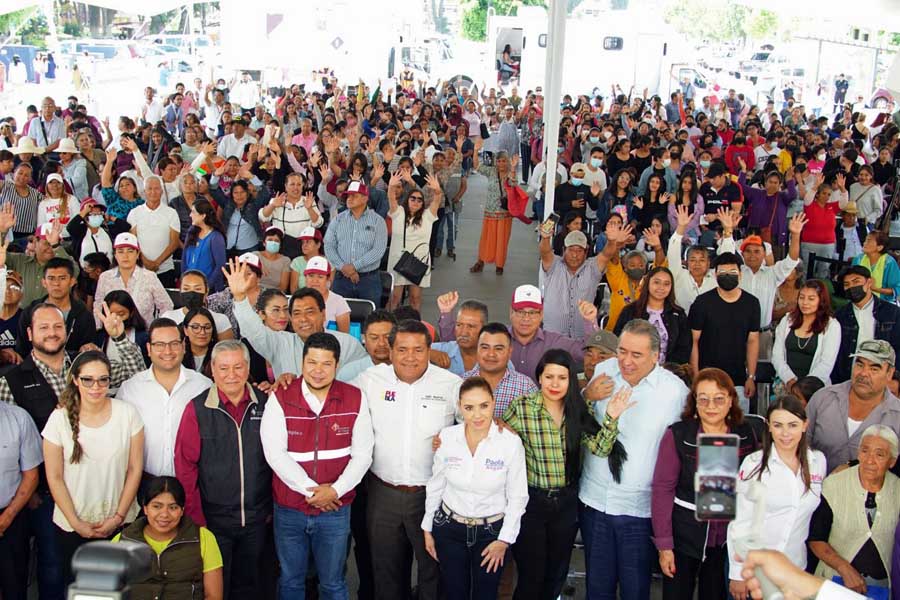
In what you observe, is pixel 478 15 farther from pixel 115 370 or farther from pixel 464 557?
pixel 464 557

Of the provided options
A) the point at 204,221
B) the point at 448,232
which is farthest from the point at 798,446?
the point at 448,232

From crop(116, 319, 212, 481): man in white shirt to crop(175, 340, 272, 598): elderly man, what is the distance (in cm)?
21

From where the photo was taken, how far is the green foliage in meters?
56.7

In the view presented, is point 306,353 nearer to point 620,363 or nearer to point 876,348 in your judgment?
point 620,363

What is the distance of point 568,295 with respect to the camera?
702cm

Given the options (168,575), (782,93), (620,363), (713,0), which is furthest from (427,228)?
(713,0)

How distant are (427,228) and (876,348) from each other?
4.93 meters

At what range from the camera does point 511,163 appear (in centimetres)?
1098

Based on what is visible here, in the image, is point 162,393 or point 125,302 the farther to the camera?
point 125,302

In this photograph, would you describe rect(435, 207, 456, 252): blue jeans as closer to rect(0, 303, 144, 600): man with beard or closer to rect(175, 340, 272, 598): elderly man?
rect(0, 303, 144, 600): man with beard

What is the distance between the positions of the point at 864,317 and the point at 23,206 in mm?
7343

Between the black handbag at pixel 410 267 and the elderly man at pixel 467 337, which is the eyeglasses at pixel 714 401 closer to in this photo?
the elderly man at pixel 467 337

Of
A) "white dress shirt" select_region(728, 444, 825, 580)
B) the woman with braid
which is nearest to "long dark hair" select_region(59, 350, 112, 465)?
the woman with braid

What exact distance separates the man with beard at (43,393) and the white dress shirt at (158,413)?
447 millimetres
